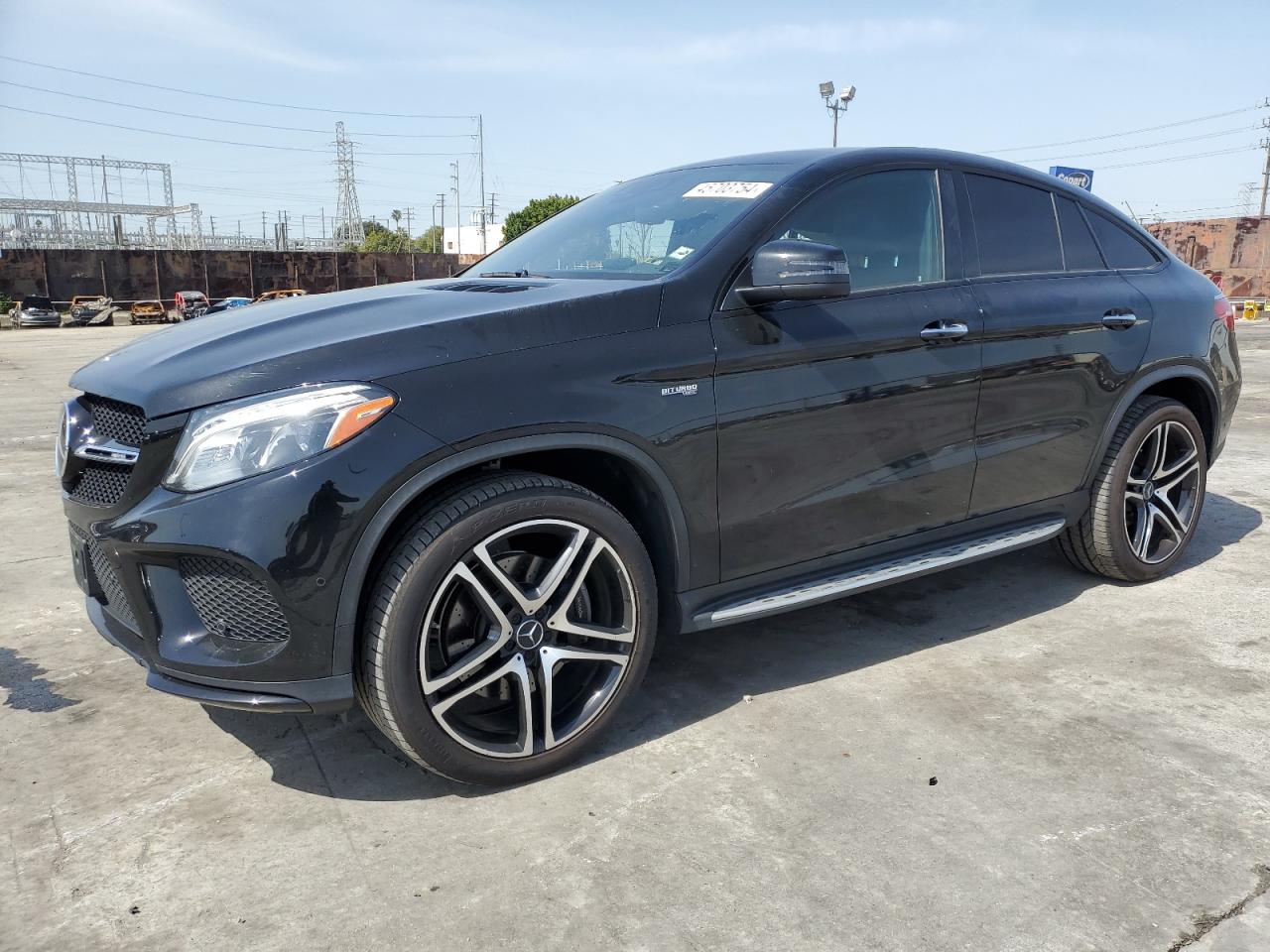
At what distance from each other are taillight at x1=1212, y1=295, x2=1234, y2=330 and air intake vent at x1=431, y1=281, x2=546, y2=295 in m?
3.22

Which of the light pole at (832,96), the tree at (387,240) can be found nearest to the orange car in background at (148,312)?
the light pole at (832,96)

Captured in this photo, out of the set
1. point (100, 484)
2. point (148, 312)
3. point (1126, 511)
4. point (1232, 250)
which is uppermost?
point (1232, 250)

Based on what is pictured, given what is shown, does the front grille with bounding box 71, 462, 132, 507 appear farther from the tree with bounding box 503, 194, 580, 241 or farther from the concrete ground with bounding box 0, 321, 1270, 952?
the tree with bounding box 503, 194, 580, 241

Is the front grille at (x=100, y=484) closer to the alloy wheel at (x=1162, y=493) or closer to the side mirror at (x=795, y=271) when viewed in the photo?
the side mirror at (x=795, y=271)

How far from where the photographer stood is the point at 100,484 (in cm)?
255

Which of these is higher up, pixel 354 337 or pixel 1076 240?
pixel 1076 240

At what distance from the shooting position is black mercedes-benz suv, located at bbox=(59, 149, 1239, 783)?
2.35 meters

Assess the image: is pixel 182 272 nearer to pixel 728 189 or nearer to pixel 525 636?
pixel 728 189

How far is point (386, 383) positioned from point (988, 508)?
231cm

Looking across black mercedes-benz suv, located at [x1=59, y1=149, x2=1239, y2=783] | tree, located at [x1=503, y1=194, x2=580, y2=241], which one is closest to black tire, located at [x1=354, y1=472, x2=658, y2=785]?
black mercedes-benz suv, located at [x1=59, y1=149, x2=1239, y2=783]

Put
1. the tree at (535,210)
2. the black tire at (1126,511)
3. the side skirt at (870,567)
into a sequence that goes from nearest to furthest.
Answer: the side skirt at (870,567) < the black tire at (1126,511) < the tree at (535,210)

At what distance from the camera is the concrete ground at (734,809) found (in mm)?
2139

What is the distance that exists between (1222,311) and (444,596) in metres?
3.89

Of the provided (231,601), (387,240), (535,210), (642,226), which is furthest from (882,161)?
(387,240)
